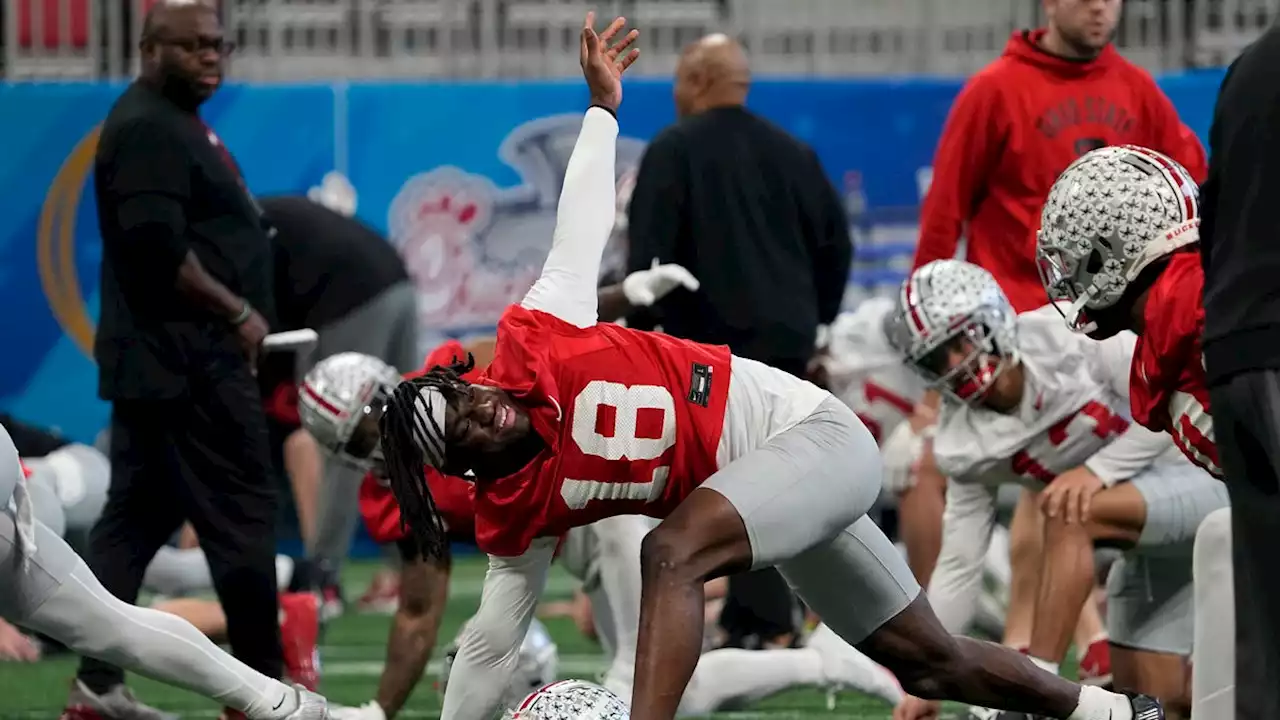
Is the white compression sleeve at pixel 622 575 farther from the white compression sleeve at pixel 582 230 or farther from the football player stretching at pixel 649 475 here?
the white compression sleeve at pixel 582 230

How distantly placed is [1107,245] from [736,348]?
299 centimetres

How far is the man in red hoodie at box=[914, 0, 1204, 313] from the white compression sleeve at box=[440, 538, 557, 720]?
7.46ft

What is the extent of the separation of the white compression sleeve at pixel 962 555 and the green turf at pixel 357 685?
2.17ft

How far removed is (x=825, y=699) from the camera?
6199 mm

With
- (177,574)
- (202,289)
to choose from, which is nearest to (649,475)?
(202,289)

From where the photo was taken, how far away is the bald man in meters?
6.55

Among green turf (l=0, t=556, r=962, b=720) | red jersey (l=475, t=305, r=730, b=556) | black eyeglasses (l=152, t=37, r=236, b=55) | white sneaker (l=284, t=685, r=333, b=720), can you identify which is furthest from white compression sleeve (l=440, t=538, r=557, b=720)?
black eyeglasses (l=152, t=37, r=236, b=55)

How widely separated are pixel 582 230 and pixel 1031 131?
2.36m

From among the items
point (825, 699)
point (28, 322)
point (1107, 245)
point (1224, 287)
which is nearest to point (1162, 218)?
point (1107, 245)

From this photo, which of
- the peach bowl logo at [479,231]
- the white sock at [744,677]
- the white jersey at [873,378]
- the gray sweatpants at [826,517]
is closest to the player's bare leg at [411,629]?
the white sock at [744,677]

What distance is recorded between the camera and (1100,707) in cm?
426

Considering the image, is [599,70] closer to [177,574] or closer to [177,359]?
[177,359]

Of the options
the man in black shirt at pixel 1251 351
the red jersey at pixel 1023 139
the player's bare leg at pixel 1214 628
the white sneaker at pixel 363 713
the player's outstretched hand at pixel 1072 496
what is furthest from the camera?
the red jersey at pixel 1023 139

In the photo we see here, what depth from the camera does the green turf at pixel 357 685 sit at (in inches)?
234
